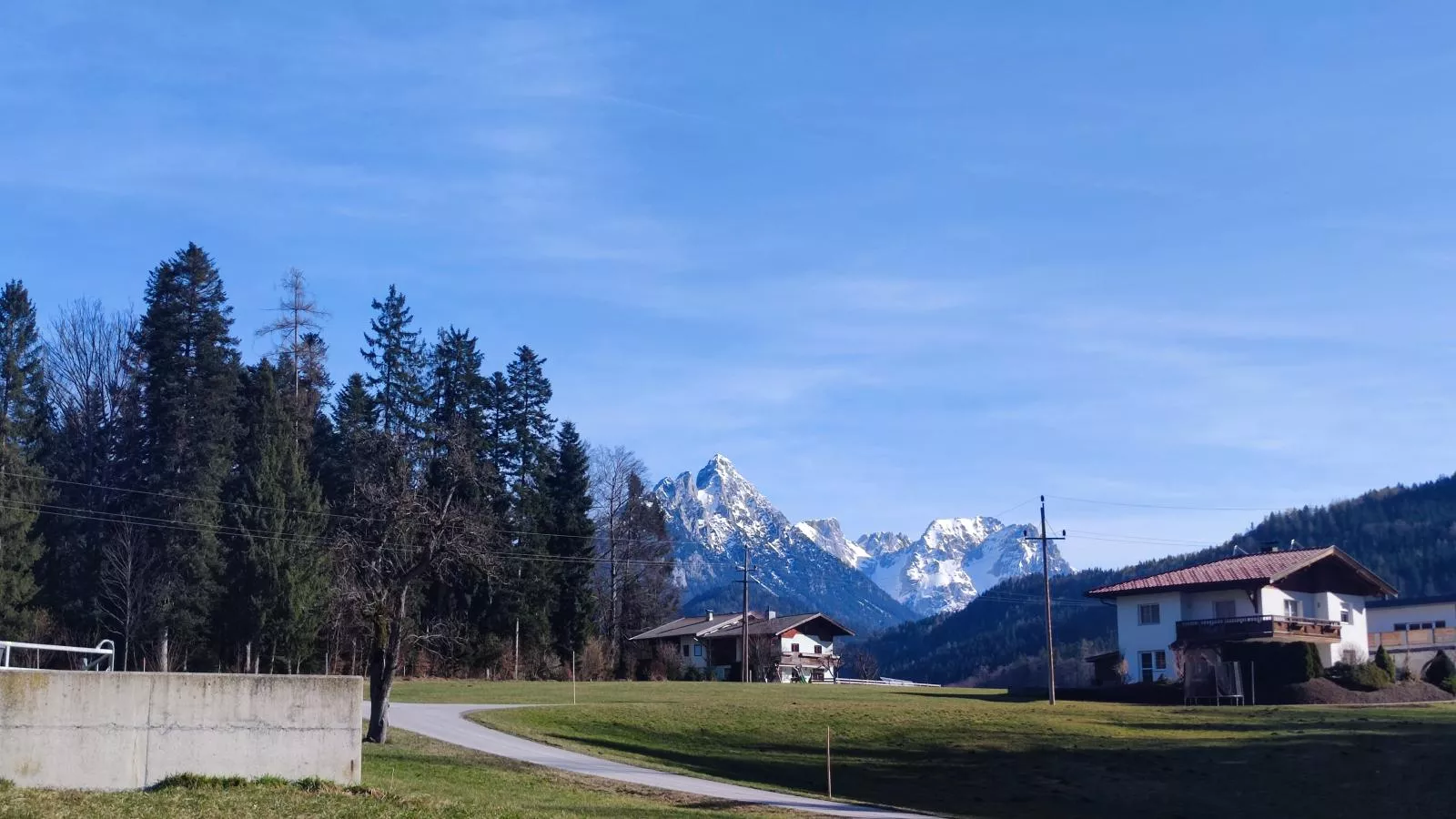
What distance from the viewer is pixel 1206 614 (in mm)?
63906

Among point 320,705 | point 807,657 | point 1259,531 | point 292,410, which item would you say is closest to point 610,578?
point 807,657

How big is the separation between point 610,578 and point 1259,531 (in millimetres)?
112420

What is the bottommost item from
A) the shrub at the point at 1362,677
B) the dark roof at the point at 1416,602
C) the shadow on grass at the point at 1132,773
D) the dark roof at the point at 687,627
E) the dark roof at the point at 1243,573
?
the shadow on grass at the point at 1132,773

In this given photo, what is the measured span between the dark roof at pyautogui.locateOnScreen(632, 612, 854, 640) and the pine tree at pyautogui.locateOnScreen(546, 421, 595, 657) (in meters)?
10.8

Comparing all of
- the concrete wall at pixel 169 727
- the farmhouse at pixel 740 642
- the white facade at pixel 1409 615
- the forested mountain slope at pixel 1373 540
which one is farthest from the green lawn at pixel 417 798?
the forested mountain slope at pixel 1373 540

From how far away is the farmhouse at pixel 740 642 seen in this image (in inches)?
3492

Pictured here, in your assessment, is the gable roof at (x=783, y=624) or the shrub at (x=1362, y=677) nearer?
the shrub at (x=1362, y=677)

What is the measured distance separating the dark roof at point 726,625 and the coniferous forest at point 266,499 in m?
2.29

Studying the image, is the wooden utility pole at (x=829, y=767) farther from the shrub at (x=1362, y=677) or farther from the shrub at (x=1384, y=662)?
the shrub at (x=1384, y=662)

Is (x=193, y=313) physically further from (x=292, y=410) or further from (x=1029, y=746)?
(x=1029, y=746)

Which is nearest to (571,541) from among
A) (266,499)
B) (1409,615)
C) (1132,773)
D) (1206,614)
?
(266,499)

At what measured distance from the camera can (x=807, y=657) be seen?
9500cm

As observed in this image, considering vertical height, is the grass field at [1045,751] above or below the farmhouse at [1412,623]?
below

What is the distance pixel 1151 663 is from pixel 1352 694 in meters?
12.5
